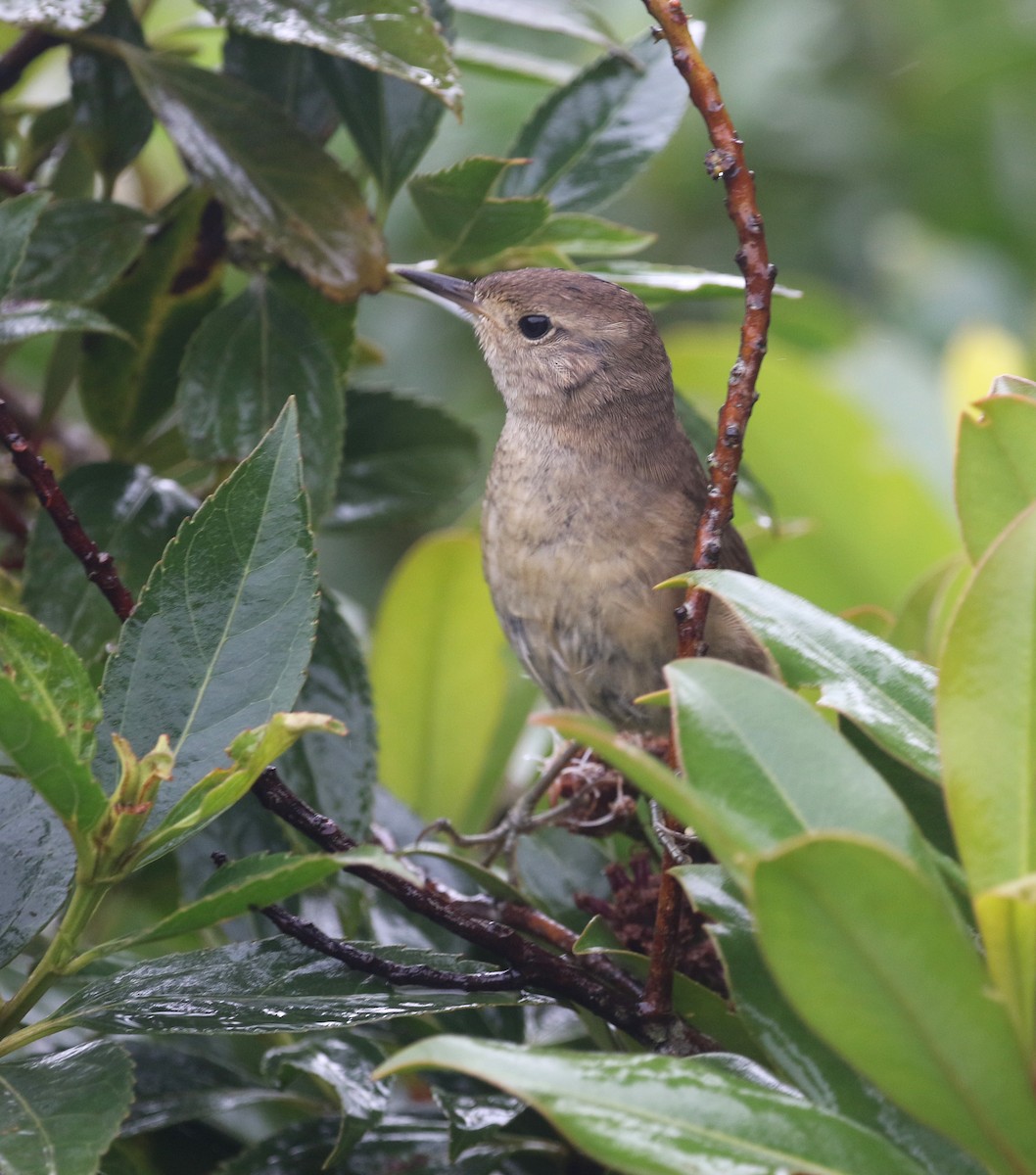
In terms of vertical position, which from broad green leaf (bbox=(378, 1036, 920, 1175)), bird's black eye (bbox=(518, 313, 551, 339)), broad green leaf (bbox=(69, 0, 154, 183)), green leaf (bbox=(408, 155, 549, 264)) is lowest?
broad green leaf (bbox=(378, 1036, 920, 1175))

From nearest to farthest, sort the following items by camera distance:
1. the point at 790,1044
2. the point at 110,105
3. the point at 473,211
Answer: the point at 790,1044 < the point at 473,211 < the point at 110,105

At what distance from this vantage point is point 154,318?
2164 mm

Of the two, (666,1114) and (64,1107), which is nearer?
(666,1114)

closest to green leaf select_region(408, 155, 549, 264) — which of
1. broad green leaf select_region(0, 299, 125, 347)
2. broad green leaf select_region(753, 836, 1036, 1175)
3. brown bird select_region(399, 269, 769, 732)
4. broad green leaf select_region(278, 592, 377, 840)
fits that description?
brown bird select_region(399, 269, 769, 732)

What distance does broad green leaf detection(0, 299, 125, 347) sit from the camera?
5.75 ft

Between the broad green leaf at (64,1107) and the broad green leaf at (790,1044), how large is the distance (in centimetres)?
56

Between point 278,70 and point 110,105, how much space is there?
0.26m

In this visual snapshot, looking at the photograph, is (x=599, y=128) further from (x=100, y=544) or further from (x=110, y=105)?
(x=100, y=544)

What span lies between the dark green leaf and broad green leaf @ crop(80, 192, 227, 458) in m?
0.19

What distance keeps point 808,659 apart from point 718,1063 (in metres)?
0.40

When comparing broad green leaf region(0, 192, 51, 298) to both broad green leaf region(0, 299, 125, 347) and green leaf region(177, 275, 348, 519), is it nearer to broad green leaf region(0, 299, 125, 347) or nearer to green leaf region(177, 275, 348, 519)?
broad green leaf region(0, 299, 125, 347)

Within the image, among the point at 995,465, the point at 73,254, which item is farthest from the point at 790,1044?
the point at 73,254

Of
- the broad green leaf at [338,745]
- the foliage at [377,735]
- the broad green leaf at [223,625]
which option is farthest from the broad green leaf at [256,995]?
the broad green leaf at [338,745]

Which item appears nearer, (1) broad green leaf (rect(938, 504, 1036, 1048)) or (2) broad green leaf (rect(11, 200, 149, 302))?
(1) broad green leaf (rect(938, 504, 1036, 1048))
